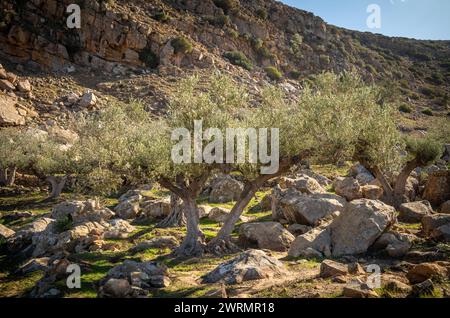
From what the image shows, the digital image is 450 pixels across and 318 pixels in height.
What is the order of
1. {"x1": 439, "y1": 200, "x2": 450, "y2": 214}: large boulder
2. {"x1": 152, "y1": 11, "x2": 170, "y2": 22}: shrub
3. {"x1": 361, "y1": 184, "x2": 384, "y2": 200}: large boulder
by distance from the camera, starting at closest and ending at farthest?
{"x1": 439, "y1": 200, "x2": 450, "y2": 214}: large boulder, {"x1": 361, "y1": 184, "x2": 384, "y2": 200}: large boulder, {"x1": 152, "y1": 11, "x2": 170, "y2": 22}: shrub

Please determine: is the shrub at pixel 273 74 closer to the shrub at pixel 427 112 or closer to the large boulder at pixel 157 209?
the shrub at pixel 427 112

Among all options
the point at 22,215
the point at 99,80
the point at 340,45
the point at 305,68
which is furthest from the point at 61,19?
the point at 340,45

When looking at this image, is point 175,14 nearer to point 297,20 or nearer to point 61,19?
point 61,19

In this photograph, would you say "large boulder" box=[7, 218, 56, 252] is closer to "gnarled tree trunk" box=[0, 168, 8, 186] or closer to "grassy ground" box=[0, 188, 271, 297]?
"grassy ground" box=[0, 188, 271, 297]

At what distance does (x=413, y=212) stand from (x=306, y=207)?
7.26 meters

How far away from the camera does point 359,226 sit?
18.9m

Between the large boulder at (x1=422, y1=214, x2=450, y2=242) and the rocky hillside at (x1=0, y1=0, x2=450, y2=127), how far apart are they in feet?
96.6

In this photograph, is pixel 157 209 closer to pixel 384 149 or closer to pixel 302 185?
pixel 302 185

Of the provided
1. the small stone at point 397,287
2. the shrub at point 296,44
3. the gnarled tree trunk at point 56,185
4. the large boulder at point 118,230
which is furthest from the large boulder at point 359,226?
the shrub at point 296,44

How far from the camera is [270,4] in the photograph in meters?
103

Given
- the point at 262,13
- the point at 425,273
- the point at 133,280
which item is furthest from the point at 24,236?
the point at 262,13

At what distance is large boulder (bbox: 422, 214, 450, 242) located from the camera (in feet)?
62.1

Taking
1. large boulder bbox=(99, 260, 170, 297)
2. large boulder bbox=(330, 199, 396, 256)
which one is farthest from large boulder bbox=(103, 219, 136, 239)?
large boulder bbox=(330, 199, 396, 256)

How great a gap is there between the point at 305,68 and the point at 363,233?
2913 inches
